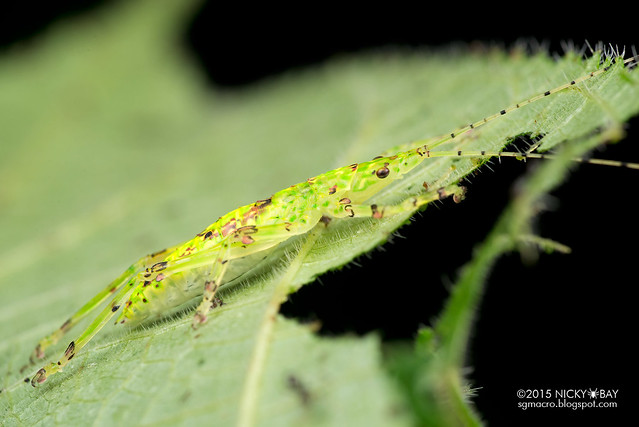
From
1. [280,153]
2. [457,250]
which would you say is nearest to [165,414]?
[457,250]

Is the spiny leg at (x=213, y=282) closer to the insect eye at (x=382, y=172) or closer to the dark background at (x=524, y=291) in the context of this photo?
the dark background at (x=524, y=291)

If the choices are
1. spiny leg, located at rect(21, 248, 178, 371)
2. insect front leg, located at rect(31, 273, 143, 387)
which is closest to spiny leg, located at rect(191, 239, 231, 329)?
insect front leg, located at rect(31, 273, 143, 387)

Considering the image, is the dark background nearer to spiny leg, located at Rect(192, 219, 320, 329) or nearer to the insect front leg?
spiny leg, located at Rect(192, 219, 320, 329)

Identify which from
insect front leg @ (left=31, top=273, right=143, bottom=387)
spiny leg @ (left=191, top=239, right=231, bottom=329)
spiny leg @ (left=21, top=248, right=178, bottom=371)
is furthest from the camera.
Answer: spiny leg @ (left=21, top=248, right=178, bottom=371)

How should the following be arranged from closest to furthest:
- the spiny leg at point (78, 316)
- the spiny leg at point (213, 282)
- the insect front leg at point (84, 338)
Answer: the spiny leg at point (213, 282), the insect front leg at point (84, 338), the spiny leg at point (78, 316)

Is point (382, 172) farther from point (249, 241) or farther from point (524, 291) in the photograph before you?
point (524, 291)

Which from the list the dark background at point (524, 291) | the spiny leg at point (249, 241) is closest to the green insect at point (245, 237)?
the spiny leg at point (249, 241)

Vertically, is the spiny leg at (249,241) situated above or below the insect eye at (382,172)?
below

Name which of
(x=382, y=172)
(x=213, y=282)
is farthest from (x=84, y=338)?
(x=382, y=172)

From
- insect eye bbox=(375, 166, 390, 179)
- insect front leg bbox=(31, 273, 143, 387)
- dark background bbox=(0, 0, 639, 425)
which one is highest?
insect eye bbox=(375, 166, 390, 179)
